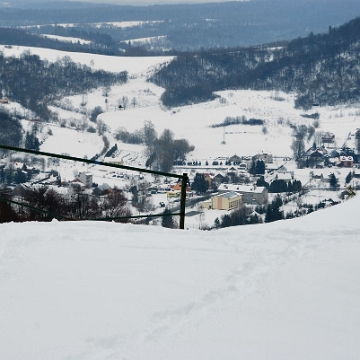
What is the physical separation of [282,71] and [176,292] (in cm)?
9249

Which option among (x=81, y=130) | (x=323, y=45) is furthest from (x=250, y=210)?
(x=323, y=45)

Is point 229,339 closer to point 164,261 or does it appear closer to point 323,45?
point 164,261

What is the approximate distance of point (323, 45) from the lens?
10056cm

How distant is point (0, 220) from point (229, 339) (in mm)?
6515

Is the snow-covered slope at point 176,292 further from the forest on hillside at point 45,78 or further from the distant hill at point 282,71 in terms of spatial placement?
the distant hill at point 282,71

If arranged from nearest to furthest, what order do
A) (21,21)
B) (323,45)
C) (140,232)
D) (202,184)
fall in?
(140,232)
(202,184)
(323,45)
(21,21)

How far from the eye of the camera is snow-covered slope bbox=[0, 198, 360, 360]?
214cm

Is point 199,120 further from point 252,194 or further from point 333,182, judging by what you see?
point 252,194

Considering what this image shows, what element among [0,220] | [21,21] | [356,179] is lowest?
[356,179]

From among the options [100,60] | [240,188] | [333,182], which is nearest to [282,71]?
[100,60]

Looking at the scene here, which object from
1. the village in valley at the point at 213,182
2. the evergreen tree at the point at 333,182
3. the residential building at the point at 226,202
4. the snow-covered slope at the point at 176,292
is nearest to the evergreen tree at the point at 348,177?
the village in valley at the point at 213,182

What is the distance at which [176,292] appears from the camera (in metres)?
2.60

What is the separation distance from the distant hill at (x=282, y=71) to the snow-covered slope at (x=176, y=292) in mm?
74292

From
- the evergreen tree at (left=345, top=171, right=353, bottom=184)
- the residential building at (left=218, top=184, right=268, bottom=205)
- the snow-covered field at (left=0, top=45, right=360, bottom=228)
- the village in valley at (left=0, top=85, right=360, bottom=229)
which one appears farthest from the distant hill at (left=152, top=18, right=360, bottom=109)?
the residential building at (left=218, top=184, right=268, bottom=205)
